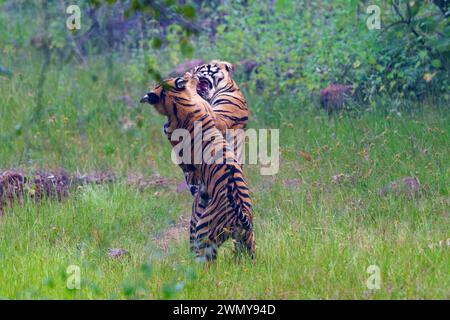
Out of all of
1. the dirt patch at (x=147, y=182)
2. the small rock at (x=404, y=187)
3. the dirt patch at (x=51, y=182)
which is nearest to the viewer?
the small rock at (x=404, y=187)

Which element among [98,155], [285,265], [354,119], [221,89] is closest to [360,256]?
[285,265]

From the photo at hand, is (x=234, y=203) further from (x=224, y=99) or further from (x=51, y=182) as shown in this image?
(x=51, y=182)

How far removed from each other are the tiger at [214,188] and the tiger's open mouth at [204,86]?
728mm

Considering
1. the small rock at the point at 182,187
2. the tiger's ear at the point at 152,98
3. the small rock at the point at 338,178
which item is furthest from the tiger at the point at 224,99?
the small rock at the point at 182,187

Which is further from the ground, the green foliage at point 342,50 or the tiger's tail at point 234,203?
the green foliage at point 342,50

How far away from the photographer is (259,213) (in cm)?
789

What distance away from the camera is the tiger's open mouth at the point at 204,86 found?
7.18 m

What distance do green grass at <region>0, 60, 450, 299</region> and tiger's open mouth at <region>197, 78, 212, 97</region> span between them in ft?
2.02

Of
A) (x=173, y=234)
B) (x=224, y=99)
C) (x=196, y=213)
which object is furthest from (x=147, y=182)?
(x=196, y=213)

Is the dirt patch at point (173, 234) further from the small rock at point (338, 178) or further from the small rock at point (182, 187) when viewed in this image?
the small rock at point (338, 178)

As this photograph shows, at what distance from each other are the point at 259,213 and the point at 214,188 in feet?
6.07

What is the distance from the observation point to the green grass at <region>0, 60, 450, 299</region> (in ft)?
18.8
